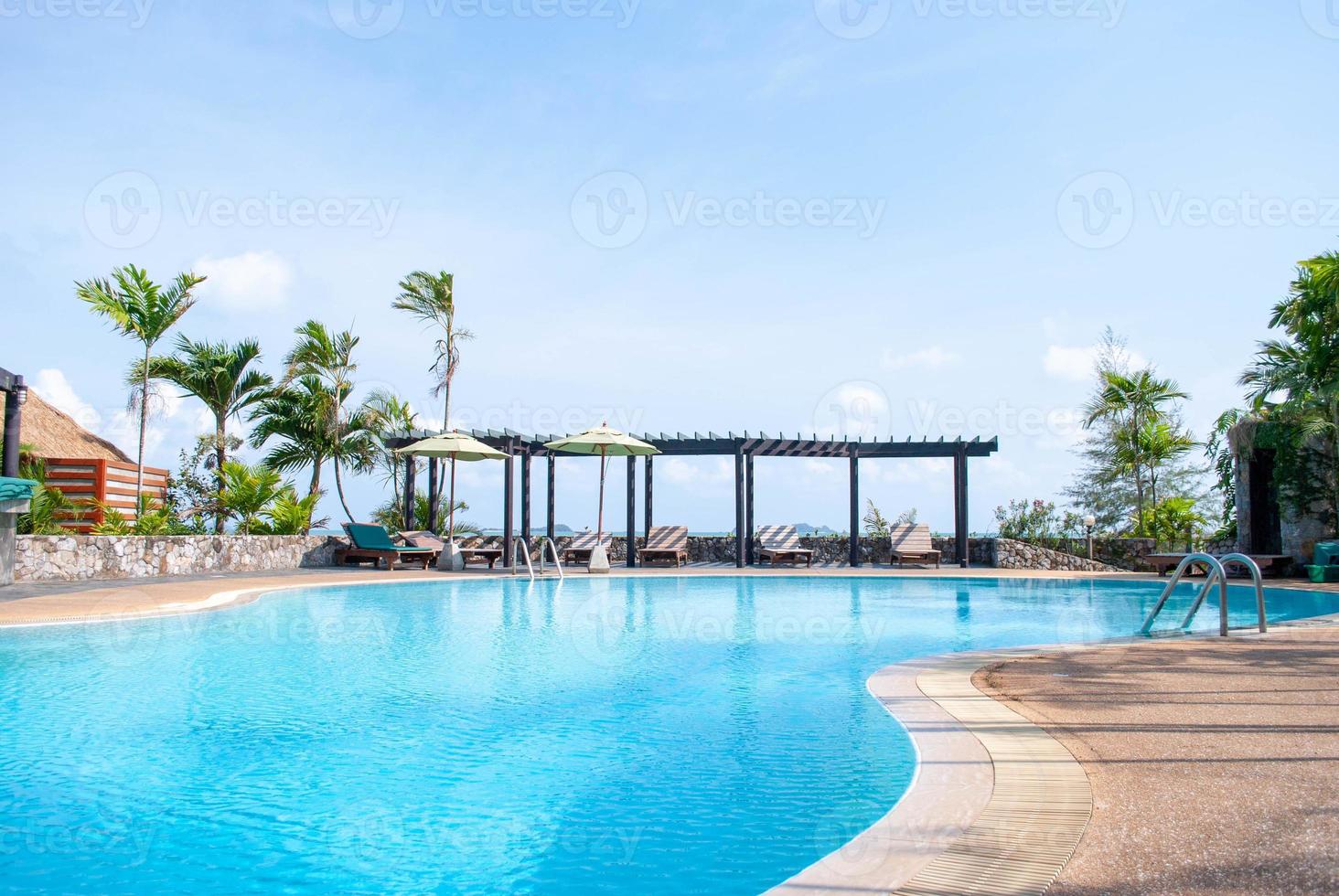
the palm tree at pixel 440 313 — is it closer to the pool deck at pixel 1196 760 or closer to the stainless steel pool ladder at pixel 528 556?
the stainless steel pool ladder at pixel 528 556

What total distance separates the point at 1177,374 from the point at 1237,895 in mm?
22422

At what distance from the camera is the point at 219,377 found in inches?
691

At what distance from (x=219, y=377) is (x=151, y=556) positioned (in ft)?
16.9

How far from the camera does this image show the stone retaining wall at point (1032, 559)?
19625 mm

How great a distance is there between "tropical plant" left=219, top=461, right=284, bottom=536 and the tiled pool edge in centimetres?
1562

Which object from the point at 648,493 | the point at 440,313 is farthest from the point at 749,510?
the point at 440,313

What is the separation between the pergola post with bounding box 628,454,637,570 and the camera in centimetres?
1919

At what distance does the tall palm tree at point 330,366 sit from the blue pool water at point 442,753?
36.2 feet

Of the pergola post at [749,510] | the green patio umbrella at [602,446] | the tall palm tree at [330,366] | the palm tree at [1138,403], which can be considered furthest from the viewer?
the palm tree at [1138,403]

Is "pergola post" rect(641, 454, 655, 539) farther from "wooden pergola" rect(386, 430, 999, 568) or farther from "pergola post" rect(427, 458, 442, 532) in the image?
"pergola post" rect(427, 458, 442, 532)

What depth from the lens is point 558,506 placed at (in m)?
20.7

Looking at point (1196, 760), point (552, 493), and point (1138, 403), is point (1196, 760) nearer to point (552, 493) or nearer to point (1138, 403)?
point (552, 493)

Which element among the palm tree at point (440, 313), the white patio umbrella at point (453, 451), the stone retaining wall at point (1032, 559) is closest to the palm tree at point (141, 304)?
the white patio umbrella at point (453, 451)

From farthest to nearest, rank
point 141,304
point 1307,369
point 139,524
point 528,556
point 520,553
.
Answer: point 520,553 → point 1307,369 → point 528,556 → point 141,304 → point 139,524
